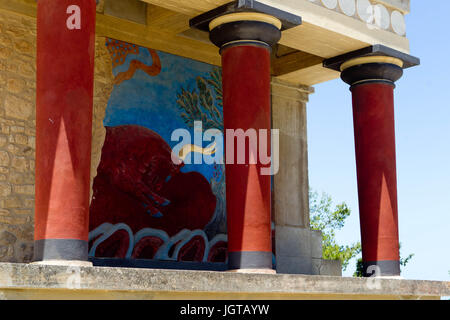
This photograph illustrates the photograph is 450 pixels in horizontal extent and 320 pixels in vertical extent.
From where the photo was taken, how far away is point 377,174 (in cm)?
1048

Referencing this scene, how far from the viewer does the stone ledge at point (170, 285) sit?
577 cm

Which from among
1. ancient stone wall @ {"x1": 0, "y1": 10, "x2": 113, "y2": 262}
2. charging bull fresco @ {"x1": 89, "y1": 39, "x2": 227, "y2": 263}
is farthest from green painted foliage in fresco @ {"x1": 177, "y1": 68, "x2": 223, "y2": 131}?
ancient stone wall @ {"x1": 0, "y1": 10, "x2": 113, "y2": 262}

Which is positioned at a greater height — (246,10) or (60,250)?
(246,10)

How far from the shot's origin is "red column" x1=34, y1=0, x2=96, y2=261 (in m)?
6.73

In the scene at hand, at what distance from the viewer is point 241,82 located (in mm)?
8617

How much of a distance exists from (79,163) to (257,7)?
3.22 metres

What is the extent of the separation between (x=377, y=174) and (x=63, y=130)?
17.5 feet

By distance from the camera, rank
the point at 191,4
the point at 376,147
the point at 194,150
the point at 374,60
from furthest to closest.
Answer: the point at 194,150 → the point at 374,60 → the point at 376,147 → the point at 191,4

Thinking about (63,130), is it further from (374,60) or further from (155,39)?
(374,60)

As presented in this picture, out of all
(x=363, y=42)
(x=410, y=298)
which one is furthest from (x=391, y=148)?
(x=410, y=298)

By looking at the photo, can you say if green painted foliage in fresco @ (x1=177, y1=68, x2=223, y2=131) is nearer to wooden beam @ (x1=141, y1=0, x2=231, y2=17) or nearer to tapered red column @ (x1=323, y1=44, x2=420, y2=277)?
tapered red column @ (x1=323, y1=44, x2=420, y2=277)

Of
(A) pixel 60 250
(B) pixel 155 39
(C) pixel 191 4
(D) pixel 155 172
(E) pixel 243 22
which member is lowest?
(A) pixel 60 250

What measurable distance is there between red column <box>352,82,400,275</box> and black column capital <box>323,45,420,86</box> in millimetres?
124

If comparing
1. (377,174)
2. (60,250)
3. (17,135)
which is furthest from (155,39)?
(60,250)
